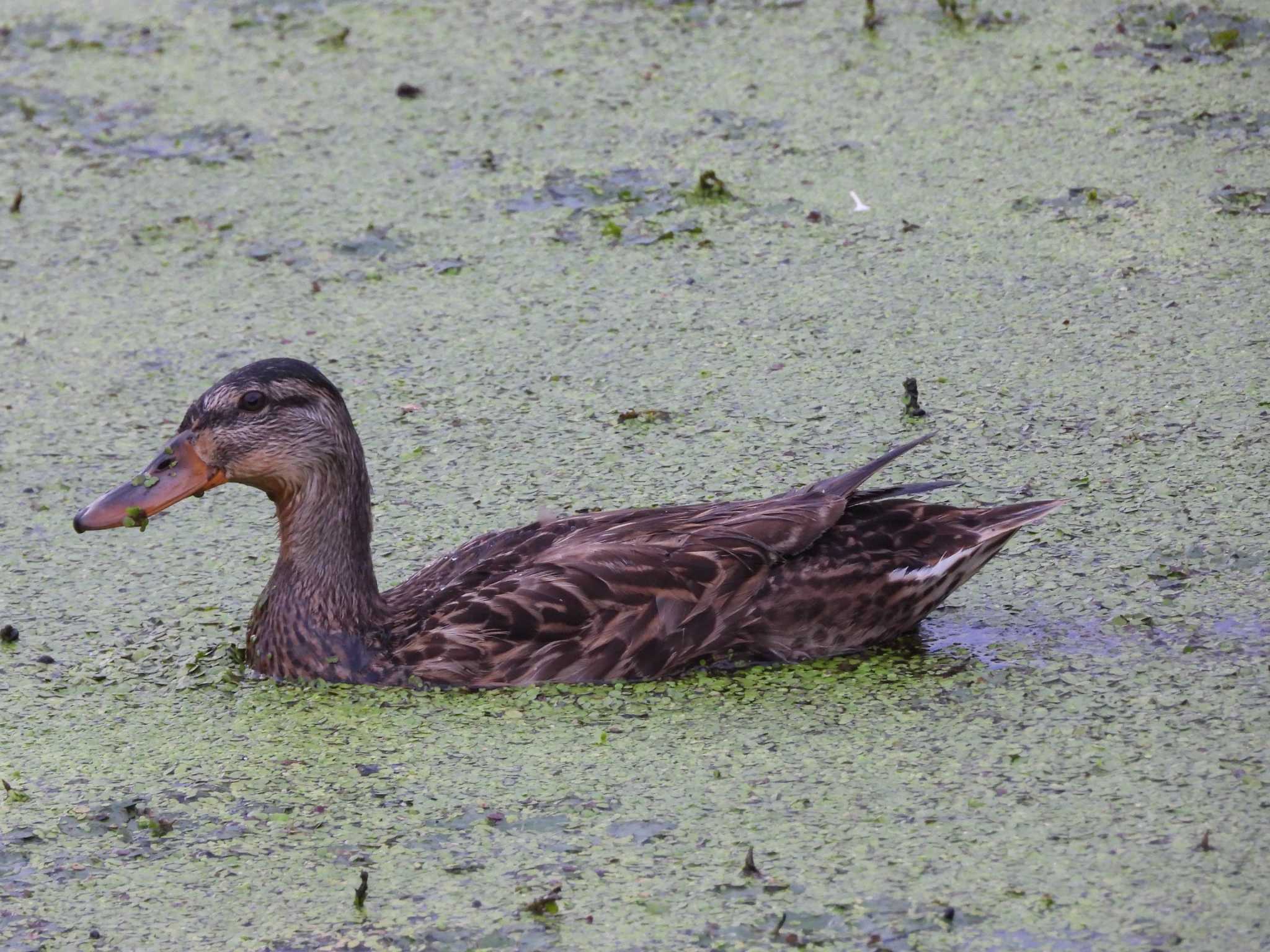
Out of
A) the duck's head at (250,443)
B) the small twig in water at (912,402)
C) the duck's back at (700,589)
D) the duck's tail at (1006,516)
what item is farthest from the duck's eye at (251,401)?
the small twig in water at (912,402)

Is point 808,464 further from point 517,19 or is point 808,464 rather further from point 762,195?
point 517,19

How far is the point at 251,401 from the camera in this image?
4.28 metres

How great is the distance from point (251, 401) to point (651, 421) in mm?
1300

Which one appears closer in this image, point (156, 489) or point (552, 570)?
point (552, 570)

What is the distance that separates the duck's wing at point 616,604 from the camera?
4.04 meters

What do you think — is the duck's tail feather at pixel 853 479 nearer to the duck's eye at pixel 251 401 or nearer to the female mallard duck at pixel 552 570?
the female mallard duck at pixel 552 570

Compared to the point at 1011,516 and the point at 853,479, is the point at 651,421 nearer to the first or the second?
the point at 853,479

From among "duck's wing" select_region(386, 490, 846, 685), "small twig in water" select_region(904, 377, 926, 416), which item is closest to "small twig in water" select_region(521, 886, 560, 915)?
"duck's wing" select_region(386, 490, 846, 685)

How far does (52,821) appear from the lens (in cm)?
371

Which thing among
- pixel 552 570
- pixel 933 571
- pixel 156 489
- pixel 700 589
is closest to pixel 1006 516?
pixel 933 571

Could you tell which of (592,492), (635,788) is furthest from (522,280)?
(635,788)

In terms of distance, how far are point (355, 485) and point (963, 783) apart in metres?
1.52

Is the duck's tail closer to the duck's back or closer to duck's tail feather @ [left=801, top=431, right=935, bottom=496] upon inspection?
the duck's back

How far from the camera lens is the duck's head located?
4277 millimetres
